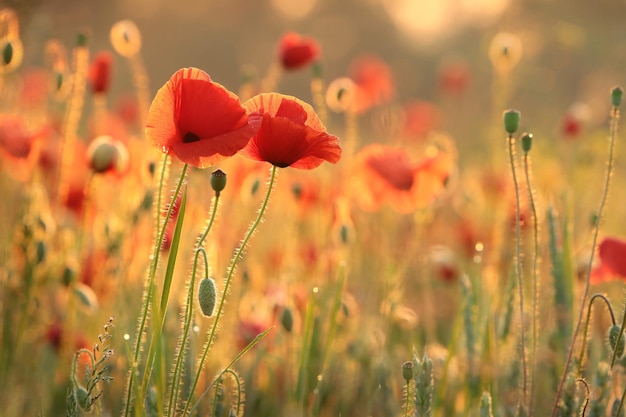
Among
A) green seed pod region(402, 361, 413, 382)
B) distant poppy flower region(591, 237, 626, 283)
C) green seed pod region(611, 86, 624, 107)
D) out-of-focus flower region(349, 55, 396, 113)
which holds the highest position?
out-of-focus flower region(349, 55, 396, 113)

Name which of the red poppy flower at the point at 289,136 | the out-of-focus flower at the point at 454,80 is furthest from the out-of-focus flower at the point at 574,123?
the red poppy flower at the point at 289,136

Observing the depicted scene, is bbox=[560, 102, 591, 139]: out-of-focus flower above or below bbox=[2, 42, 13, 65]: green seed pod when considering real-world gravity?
above

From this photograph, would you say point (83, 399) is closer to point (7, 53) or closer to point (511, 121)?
point (511, 121)

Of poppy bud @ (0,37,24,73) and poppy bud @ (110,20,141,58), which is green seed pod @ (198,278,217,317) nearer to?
poppy bud @ (0,37,24,73)

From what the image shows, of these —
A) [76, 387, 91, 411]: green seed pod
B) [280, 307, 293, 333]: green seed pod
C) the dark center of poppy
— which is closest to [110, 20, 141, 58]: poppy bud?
[280, 307, 293, 333]: green seed pod

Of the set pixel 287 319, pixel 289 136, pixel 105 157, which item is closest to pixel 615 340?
pixel 289 136

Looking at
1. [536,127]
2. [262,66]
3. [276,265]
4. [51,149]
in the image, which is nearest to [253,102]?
[276,265]
